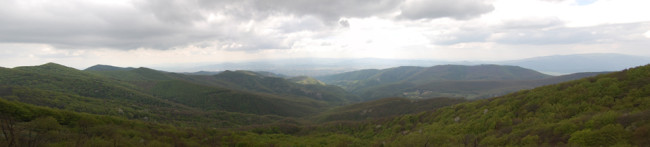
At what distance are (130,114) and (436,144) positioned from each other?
13201 cm

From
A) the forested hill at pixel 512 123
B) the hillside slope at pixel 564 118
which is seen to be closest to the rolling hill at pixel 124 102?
the forested hill at pixel 512 123

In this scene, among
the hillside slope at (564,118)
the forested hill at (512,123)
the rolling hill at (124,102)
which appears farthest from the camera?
the rolling hill at (124,102)

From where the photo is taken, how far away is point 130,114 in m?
108

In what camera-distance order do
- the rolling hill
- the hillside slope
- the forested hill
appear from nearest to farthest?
the hillside slope, the forested hill, the rolling hill

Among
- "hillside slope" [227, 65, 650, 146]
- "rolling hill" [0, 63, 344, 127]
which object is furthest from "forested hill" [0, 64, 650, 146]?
"rolling hill" [0, 63, 344, 127]

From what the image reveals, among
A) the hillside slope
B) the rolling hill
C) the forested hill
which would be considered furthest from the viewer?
the rolling hill

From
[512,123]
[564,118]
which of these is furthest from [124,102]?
[564,118]

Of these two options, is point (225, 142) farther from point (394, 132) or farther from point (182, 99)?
point (182, 99)

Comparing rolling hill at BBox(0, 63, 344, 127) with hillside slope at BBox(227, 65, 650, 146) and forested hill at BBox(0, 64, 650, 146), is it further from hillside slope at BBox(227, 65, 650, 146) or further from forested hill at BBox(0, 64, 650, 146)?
hillside slope at BBox(227, 65, 650, 146)

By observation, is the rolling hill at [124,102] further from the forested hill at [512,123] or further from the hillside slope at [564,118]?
the hillside slope at [564,118]

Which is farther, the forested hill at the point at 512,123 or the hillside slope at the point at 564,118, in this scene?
the forested hill at the point at 512,123

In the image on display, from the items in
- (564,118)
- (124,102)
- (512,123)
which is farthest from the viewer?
(124,102)

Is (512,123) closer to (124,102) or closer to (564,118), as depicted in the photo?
(564,118)

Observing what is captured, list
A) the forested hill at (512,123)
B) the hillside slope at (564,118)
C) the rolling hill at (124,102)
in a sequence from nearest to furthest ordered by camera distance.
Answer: the hillside slope at (564,118) < the forested hill at (512,123) < the rolling hill at (124,102)
